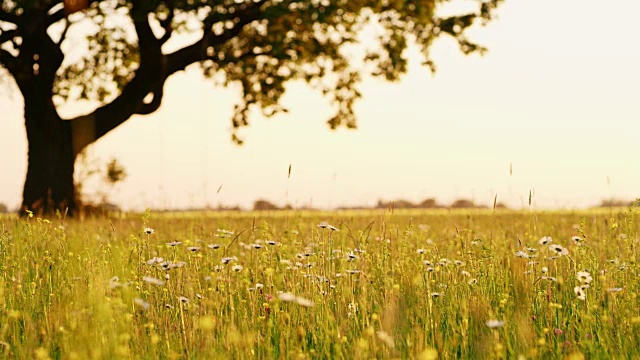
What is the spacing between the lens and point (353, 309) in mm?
4496

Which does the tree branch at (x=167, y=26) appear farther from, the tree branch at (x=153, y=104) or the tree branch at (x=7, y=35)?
the tree branch at (x=7, y=35)

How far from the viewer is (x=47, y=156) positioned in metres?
19.7

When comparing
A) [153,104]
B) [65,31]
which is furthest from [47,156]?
[65,31]

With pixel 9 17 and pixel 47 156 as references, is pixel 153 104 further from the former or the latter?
pixel 9 17

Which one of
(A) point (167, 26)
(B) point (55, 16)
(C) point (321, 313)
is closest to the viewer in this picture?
(C) point (321, 313)

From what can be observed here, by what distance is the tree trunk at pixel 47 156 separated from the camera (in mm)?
19438

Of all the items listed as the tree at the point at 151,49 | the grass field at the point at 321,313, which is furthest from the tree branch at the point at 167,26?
the grass field at the point at 321,313

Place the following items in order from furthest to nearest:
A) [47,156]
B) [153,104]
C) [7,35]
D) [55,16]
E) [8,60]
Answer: [153,104] → [55,16] → [7,35] → [8,60] → [47,156]

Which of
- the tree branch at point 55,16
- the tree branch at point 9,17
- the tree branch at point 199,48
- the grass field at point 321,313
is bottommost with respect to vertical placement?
the grass field at point 321,313

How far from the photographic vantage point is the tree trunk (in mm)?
19438

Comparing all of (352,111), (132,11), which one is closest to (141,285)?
(132,11)

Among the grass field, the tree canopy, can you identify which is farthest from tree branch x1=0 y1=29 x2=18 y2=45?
the grass field

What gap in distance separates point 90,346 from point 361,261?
2.38 m

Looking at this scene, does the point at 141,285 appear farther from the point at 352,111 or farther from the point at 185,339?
the point at 352,111
